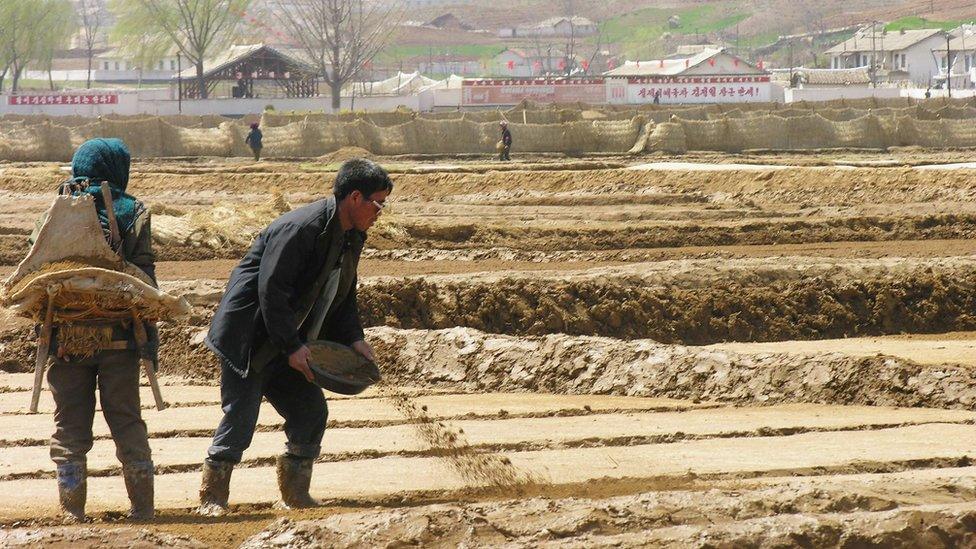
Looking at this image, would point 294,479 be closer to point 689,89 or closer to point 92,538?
point 92,538

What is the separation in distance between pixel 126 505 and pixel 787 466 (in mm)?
3371

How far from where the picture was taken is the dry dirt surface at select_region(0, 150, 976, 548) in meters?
4.88

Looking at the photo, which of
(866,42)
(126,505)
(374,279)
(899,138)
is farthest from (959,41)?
(126,505)

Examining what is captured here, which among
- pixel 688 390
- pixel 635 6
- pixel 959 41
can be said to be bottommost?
pixel 688 390

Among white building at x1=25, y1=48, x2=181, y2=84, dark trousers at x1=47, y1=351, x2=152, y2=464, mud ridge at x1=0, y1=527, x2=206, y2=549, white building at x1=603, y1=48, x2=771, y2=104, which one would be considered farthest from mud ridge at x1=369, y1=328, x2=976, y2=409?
white building at x1=25, y1=48, x2=181, y2=84

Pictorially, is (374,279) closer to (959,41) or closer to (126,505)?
(126,505)

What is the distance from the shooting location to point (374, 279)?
12.8 metres

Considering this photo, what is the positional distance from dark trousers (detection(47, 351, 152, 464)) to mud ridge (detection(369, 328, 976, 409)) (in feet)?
15.4

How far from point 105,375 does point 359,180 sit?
136cm

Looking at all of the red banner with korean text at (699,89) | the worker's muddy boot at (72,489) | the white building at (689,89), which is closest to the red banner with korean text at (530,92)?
the white building at (689,89)

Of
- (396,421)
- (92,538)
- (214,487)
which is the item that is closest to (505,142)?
(396,421)

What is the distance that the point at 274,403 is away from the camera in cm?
590

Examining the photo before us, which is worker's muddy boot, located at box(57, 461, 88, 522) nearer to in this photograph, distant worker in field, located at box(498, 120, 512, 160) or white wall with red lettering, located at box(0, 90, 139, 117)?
distant worker in field, located at box(498, 120, 512, 160)

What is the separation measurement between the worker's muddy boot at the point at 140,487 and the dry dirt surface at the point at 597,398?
0.09 meters
